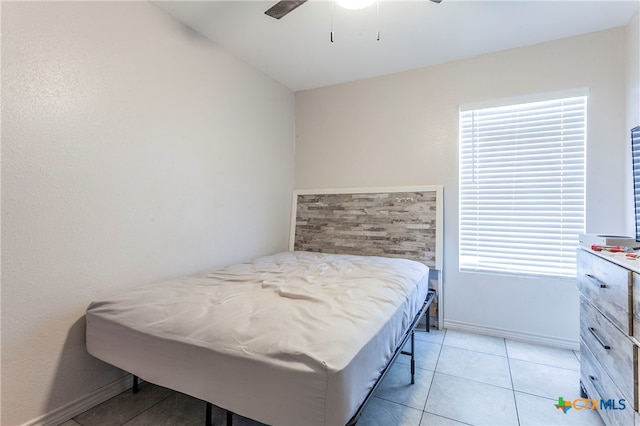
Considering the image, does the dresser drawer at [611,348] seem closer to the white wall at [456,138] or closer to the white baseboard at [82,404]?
the white wall at [456,138]

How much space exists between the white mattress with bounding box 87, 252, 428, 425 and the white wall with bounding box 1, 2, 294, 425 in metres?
0.26

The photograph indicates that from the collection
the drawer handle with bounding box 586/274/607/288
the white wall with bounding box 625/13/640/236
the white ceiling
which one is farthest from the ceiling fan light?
the white wall with bounding box 625/13/640/236

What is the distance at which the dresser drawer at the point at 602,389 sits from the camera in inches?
48.3

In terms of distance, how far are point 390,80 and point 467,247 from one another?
6.25ft

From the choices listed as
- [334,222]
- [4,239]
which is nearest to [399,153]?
[334,222]

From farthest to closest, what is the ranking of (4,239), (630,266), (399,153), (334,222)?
(334,222) → (399,153) → (4,239) → (630,266)

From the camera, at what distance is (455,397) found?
1.78 meters

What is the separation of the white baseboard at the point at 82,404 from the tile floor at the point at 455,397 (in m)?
0.04

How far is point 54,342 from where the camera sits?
1.58 meters

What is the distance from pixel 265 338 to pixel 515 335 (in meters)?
2.51

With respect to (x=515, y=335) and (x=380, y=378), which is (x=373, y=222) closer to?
(x=515, y=335)

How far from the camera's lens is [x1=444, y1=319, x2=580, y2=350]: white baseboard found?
2422mm

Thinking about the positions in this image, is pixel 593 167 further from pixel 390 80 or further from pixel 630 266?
pixel 390 80

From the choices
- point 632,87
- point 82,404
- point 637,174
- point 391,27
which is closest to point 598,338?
point 637,174
